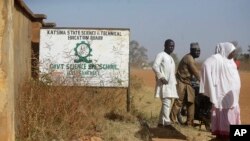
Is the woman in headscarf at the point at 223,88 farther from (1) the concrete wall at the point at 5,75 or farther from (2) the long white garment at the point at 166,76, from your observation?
(1) the concrete wall at the point at 5,75

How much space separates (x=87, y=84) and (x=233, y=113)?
385 centimetres

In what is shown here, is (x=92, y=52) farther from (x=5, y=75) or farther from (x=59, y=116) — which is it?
(x=5, y=75)

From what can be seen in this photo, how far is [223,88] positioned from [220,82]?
115 mm

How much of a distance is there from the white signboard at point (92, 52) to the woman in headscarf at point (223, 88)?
11.5 feet

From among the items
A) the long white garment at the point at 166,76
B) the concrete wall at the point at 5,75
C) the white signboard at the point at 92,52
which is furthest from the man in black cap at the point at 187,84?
the concrete wall at the point at 5,75

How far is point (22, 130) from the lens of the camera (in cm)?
784

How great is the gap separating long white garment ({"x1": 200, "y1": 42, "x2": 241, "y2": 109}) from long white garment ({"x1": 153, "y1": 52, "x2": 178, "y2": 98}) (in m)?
1.77

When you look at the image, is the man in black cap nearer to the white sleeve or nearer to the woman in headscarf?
the white sleeve

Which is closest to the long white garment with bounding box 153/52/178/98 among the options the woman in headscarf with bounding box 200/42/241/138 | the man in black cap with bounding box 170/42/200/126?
the man in black cap with bounding box 170/42/200/126

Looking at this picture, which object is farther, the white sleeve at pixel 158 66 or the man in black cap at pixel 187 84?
the man in black cap at pixel 187 84

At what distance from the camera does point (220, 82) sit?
8102mm

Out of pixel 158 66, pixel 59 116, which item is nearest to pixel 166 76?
pixel 158 66

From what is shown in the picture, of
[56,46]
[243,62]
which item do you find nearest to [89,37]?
[56,46]

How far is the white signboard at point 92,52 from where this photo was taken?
1138 cm
